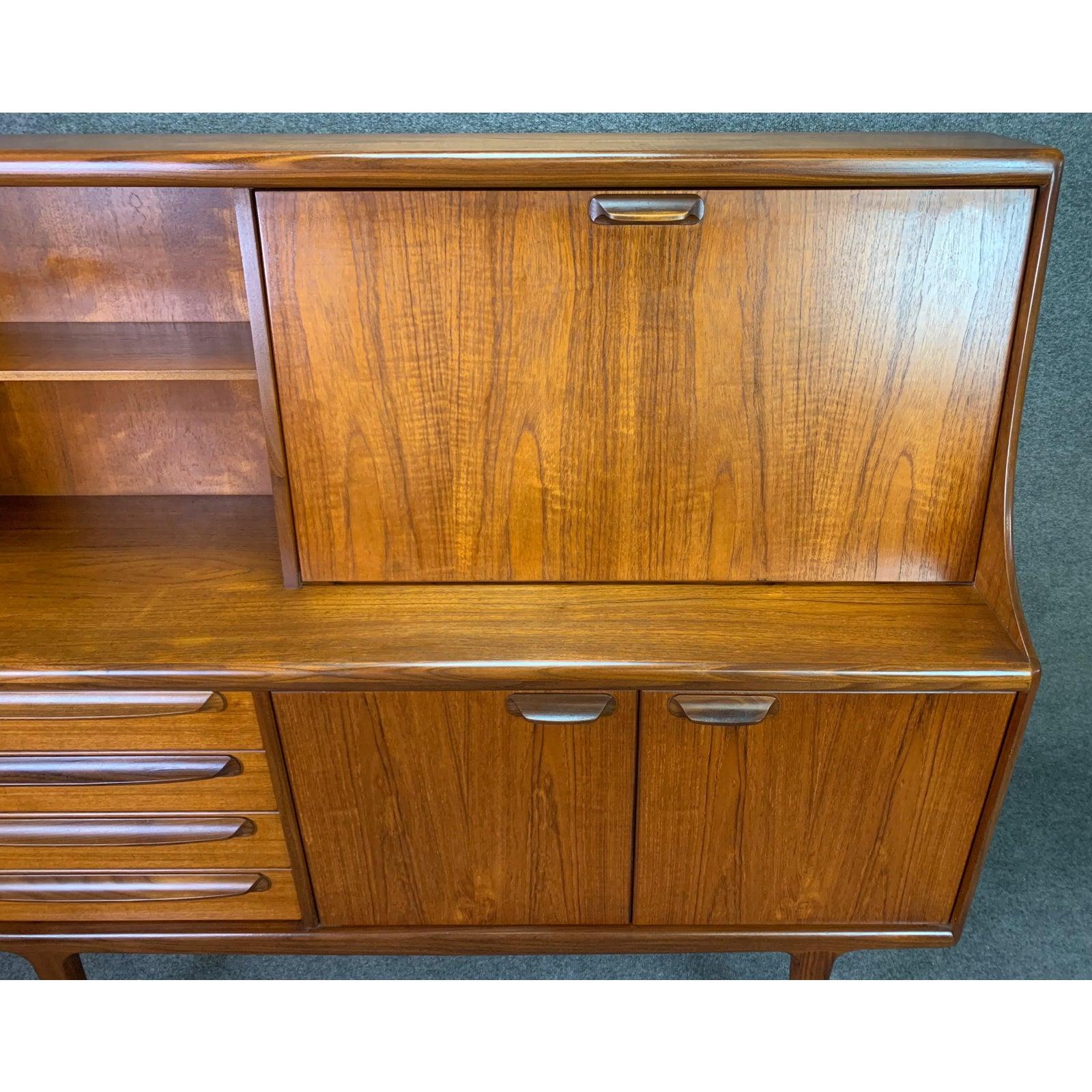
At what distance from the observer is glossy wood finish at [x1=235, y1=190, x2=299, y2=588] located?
75cm

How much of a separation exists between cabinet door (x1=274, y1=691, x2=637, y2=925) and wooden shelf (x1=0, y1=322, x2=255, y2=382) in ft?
1.01

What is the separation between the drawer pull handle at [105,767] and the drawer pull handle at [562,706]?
0.28 metres

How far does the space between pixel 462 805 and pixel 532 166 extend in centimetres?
57

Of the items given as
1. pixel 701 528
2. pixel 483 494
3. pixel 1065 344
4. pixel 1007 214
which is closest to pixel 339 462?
pixel 483 494

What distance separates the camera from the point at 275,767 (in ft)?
2.81

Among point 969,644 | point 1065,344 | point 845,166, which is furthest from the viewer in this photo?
point 1065,344

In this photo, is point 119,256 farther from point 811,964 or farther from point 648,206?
point 811,964

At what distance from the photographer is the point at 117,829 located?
887 millimetres

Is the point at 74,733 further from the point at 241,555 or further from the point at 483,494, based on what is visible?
the point at 483,494

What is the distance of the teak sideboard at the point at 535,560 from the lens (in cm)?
74

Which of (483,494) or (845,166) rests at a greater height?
(845,166)

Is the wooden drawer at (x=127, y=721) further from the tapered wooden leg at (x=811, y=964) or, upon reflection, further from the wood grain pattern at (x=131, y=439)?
the tapered wooden leg at (x=811, y=964)

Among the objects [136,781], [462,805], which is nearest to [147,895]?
[136,781]

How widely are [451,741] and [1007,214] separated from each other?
2.12 ft
